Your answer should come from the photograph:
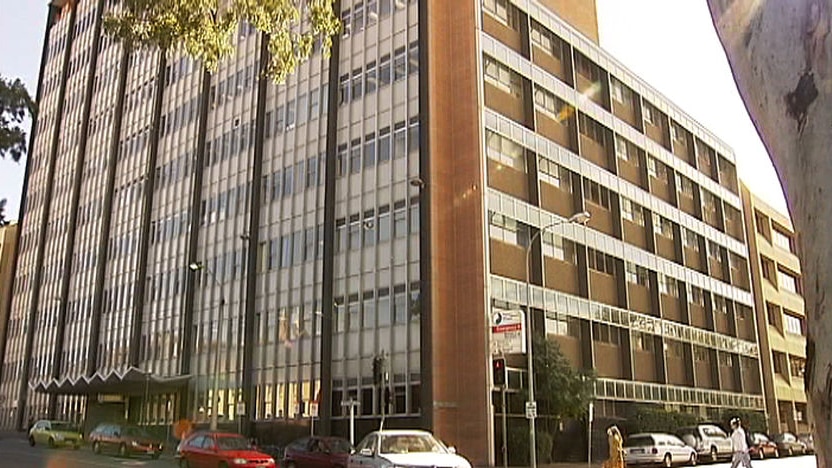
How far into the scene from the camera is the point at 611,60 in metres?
47.9

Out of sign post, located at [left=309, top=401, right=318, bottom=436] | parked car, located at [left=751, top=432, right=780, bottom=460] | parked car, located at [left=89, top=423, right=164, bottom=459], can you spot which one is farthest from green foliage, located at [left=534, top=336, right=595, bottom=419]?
parked car, located at [left=89, top=423, right=164, bottom=459]

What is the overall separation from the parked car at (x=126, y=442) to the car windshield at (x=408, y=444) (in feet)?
67.1

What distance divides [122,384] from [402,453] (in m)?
34.7

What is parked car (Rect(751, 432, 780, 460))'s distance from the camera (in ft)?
144

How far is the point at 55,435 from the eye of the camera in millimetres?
40812

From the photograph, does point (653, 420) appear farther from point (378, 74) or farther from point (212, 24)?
point (212, 24)

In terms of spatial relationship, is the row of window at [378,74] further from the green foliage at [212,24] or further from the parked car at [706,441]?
the parked car at [706,441]

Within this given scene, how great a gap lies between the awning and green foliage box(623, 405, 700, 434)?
25.2m

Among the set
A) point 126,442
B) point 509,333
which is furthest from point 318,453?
point 126,442

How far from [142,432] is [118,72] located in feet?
124

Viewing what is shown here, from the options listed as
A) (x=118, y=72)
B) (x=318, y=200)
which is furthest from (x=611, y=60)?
(x=118, y=72)

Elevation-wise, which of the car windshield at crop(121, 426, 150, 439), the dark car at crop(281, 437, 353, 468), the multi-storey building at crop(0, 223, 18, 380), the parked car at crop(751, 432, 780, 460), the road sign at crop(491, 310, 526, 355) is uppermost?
the multi-storey building at crop(0, 223, 18, 380)

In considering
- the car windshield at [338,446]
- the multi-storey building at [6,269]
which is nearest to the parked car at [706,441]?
the car windshield at [338,446]

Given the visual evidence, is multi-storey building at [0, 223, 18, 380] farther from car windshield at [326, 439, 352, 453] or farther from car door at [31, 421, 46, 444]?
car windshield at [326, 439, 352, 453]
